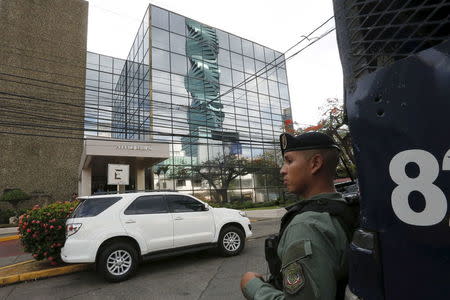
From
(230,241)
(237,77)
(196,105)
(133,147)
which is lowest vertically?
(230,241)

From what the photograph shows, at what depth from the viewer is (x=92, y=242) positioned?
5.32m

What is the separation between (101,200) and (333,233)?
5595 millimetres

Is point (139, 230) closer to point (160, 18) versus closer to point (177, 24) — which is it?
point (160, 18)

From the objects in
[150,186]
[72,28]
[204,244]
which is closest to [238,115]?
[150,186]

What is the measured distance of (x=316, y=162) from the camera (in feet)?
4.91

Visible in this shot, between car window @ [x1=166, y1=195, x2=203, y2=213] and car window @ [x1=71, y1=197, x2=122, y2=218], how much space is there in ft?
3.95

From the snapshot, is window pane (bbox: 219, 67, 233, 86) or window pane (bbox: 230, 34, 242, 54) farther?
window pane (bbox: 230, 34, 242, 54)

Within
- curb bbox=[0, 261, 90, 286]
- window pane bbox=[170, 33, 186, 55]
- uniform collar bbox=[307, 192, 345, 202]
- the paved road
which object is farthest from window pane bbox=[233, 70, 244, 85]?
uniform collar bbox=[307, 192, 345, 202]

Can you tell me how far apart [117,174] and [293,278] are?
30.1ft

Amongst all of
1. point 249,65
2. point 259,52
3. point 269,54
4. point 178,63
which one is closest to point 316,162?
point 178,63

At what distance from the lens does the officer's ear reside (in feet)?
4.88

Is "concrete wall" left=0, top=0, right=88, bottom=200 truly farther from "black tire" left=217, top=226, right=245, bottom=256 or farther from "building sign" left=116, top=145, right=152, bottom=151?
"black tire" left=217, top=226, right=245, bottom=256

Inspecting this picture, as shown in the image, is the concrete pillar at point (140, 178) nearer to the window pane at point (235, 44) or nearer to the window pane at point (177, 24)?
the window pane at point (177, 24)

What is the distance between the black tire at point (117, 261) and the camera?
5305 mm
